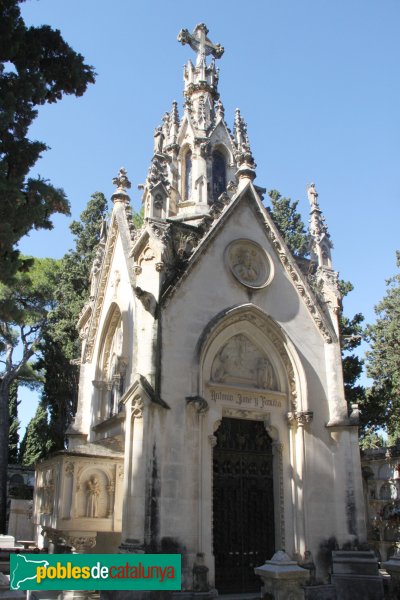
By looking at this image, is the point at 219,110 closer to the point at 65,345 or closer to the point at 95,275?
the point at 95,275

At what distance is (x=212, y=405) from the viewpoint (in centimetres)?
1370

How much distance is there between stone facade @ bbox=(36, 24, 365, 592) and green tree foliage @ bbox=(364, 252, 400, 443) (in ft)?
28.7

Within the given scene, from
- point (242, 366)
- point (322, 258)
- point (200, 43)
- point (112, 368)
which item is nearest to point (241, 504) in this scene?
point (242, 366)

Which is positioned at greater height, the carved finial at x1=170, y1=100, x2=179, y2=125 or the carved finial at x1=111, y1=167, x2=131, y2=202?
the carved finial at x1=170, y1=100, x2=179, y2=125

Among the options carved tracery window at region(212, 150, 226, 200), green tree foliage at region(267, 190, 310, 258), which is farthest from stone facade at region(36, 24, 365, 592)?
green tree foliage at region(267, 190, 310, 258)

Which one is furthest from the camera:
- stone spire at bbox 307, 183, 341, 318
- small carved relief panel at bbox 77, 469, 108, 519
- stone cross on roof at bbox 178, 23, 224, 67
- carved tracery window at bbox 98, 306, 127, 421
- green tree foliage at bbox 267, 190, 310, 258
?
green tree foliage at bbox 267, 190, 310, 258

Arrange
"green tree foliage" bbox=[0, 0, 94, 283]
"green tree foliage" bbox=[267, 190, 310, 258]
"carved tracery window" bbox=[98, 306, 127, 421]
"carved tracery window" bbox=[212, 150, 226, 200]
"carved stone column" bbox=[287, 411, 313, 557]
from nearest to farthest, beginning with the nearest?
"green tree foliage" bbox=[0, 0, 94, 283] < "carved stone column" bbox=[287, 411, 313, 557] < "carved tracery window" bbox=[98, 306, 127, 421] < "carved tracery window" bbox=[212, 150, 226, 200] < "green tree foliage" bbox=[267, 190, 310, 258]

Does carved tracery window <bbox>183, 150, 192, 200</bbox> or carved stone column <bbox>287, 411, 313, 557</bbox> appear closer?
carved stone column <bbox>287, 411, 313, 557</bbox>

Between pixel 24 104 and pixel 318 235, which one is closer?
pixel 24 104

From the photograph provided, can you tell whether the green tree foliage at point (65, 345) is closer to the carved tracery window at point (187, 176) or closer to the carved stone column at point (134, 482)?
the carved tracery window at point (187, 176)

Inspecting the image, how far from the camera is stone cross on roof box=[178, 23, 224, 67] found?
22.7m

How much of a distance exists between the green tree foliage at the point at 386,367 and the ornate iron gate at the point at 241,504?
10.1 metres

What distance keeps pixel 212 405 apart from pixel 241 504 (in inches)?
101

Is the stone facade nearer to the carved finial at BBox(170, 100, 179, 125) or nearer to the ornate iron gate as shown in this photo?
the ornate iron gate
